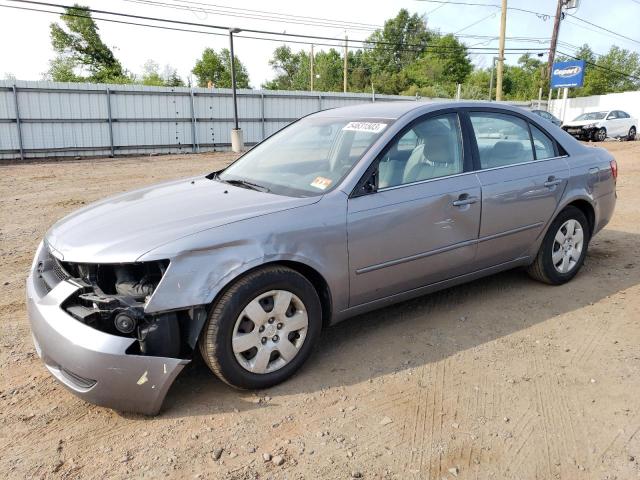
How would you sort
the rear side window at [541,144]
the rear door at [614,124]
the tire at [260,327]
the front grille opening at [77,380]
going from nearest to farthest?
1. the front grille opening at [77,380]
2. the tire at [260,327]
3. the rear side window at [541,144]
4. the rear door at [614,124]

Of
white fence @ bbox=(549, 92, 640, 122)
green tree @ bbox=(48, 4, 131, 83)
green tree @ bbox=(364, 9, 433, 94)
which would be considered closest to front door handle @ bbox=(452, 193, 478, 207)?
white fence @ bbox=(549, 92, 640, 122)

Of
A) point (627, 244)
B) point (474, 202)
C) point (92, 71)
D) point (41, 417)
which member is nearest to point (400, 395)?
point (474, 202)

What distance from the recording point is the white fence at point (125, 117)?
634 inches

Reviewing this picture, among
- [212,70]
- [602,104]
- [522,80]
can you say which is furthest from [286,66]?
[602,104]

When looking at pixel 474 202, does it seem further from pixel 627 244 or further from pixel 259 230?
pixel 627 244

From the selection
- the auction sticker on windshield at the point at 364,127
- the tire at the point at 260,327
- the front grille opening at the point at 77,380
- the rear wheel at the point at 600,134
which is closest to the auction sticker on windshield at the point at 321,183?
the auction sticker on windshield at the point at 364,127

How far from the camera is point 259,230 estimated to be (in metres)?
2.80

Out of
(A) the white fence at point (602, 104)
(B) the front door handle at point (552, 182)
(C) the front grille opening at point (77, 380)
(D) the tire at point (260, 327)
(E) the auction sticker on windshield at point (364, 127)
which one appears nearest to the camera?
(C) the front grille opening at point (77, 380)

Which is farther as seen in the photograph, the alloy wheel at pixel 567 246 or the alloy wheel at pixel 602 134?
the alloy wheel at pixel 602 134

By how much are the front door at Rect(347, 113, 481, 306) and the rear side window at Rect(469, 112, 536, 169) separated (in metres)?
0.21

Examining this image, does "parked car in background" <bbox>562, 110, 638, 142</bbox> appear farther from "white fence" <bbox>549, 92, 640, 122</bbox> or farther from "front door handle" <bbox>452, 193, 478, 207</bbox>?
"front door handle" <bbox>452, 193, 478, 207</bbox>

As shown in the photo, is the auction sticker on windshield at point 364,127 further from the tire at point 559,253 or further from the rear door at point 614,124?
the rear door at point 614,124

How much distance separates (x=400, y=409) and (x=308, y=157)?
72.5 inches

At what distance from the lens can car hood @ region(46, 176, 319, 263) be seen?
2.62 metres
